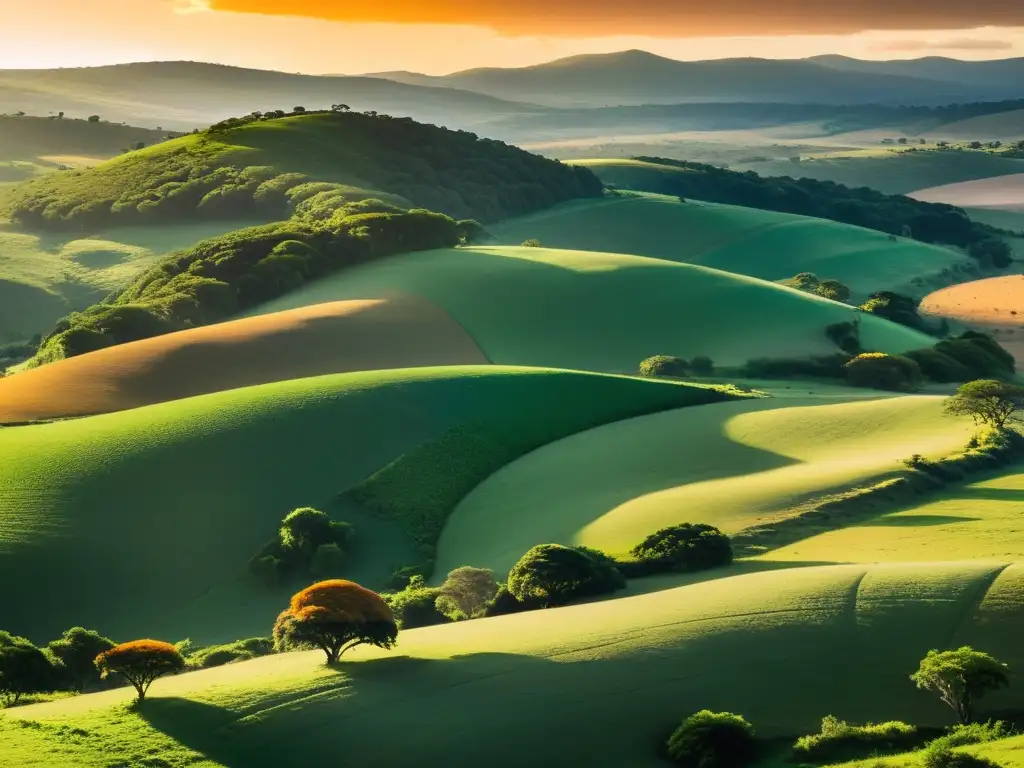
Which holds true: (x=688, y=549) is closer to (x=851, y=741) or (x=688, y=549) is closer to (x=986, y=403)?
(x=851, y=741)

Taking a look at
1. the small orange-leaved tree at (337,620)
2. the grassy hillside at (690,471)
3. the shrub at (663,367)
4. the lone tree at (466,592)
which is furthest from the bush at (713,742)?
the shrub at (663,367)

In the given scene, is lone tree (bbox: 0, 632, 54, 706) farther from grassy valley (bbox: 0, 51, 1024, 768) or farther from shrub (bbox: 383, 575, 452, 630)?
shrub (bbox: 383, 575, 452, 630)

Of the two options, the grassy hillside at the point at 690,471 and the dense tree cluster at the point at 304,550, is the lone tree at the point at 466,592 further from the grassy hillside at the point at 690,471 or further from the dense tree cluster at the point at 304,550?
the dense tree cluster at the point at 304,550

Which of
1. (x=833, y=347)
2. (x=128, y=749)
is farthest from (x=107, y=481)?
(x=833, y=347)

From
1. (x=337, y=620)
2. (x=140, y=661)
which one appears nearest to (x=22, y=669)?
(x=140, y=661)

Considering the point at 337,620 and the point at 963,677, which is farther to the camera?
the point at 337,620

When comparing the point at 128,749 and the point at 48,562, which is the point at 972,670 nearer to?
the point at 128,749
